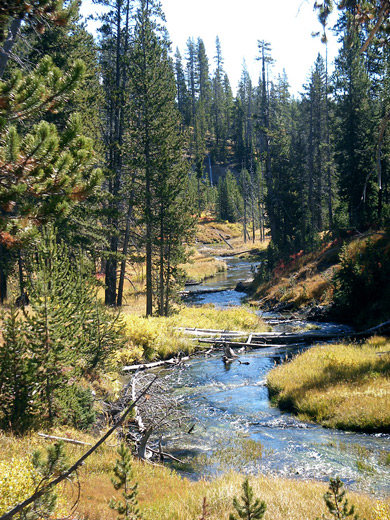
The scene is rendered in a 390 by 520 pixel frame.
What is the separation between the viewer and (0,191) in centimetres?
558

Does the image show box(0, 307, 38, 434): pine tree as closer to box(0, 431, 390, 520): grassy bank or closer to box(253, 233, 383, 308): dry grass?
box(0, 431, 390, 520): grassy bank

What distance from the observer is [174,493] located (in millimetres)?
6750

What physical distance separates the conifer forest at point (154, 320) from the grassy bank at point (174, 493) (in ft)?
0.13

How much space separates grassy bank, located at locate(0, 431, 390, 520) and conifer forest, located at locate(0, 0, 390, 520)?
38mm

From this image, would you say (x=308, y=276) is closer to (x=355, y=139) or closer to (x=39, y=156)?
(x=355, y=139)

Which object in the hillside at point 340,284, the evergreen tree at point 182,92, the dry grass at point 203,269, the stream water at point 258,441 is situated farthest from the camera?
the evergreen tree at point 182,92

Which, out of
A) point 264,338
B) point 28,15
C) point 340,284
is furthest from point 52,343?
point 340,284

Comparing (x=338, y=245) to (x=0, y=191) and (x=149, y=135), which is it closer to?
(x=149, y=135)

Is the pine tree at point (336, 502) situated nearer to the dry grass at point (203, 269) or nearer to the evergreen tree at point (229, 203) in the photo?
the dry grass at point (203, 269)

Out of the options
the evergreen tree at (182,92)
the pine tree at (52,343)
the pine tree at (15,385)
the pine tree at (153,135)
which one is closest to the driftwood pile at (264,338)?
the pine tree at (153,135)

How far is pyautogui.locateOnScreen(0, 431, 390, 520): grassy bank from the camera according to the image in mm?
A: 5809

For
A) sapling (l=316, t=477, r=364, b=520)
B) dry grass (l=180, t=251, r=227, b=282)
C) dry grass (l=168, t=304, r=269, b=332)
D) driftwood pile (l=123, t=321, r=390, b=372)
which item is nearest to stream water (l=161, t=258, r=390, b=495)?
driftwood pile (l=123, t=321, r=390, b=372)

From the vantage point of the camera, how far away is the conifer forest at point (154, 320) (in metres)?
5.73

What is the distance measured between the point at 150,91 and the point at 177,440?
18588mm
